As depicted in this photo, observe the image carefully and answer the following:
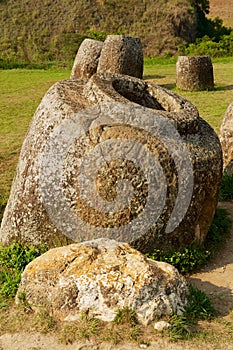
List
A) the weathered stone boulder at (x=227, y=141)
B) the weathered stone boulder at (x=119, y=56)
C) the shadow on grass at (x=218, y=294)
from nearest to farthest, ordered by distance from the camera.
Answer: the shadow on grass at (x=218, y=294)
the weathered stone boulder at (x=227, y=141)
the weathered stone boulder at (x=119, y=56)

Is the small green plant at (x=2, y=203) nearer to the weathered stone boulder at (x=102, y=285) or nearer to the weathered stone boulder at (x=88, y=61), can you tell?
the weathered stone boulder at (x=102, y=285)

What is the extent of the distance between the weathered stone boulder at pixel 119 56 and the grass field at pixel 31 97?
208 cm

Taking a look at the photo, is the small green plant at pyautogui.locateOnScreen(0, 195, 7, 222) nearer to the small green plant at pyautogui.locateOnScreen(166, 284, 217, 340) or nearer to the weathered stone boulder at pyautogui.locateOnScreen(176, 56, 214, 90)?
the small green plant at pyautogui.locateOnScreen(166, 284, 217, 340)

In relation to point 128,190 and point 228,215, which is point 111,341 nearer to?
point 128,190

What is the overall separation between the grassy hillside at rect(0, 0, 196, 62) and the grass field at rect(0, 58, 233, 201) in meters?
10.3

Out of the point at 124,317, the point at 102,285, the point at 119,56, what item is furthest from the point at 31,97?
the point at 124,317

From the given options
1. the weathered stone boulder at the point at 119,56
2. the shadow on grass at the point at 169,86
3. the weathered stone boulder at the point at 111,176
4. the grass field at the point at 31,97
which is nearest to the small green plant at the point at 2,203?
the grass field at the point at 31,97

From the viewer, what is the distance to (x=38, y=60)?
3092 centimetres

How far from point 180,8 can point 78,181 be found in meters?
35.3

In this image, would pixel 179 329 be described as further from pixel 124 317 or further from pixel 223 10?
pixel 223 10

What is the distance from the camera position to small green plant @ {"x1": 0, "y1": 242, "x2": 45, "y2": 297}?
502 cm

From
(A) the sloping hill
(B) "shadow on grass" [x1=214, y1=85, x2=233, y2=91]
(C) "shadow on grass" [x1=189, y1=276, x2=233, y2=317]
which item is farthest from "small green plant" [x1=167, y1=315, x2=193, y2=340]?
(A) the sloping hill

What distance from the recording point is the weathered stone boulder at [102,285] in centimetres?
429

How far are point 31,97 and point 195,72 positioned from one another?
19.0 ft
